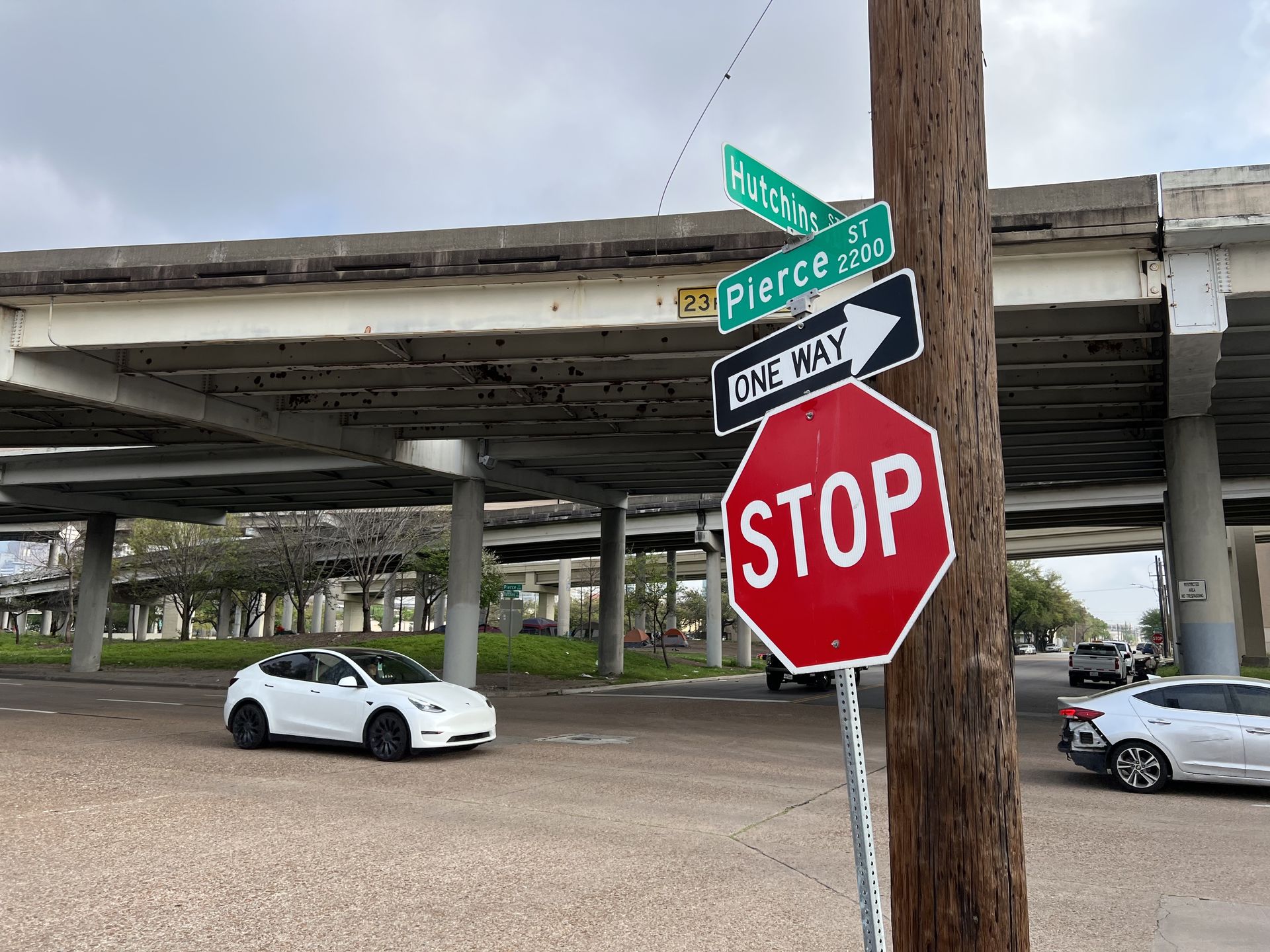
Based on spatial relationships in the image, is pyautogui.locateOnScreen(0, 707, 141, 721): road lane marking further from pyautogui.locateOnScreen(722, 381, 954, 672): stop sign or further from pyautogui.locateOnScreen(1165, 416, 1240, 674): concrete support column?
pyautogui.locateOnScreen(1165, 416, 1240, 674): concrete support column

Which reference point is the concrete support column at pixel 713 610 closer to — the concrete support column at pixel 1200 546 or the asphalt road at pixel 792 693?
the asphalt road at pixel 792 693

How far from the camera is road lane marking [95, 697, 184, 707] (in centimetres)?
2135

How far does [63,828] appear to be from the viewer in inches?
320

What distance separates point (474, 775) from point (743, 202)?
368 inches

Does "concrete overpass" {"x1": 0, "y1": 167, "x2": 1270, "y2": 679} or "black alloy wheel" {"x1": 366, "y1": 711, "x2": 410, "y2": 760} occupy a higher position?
"concrete overpass" {"x1": 0, "y1": 167, "x2": 1270, "y2": 679}

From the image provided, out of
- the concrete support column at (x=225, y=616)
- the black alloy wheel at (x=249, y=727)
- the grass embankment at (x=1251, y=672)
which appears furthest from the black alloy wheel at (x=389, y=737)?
the concrete support column at (x=225, y=616)

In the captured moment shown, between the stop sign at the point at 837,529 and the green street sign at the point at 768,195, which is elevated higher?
the green street sign at the point at 768,195

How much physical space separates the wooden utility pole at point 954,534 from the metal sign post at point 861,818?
0.22m

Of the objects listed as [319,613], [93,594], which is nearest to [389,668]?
[93,594]

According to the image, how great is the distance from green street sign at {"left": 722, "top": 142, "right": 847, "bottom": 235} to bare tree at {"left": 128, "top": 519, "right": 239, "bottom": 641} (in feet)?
166

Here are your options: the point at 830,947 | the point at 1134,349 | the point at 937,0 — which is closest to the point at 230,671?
the point at 1134,349

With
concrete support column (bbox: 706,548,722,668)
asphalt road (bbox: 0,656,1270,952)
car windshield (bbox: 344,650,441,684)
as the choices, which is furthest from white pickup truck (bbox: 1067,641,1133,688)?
car windshield (bbox: 344,650,441,684)

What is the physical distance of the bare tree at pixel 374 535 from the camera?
4428 cm

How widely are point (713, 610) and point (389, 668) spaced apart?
38883mm
